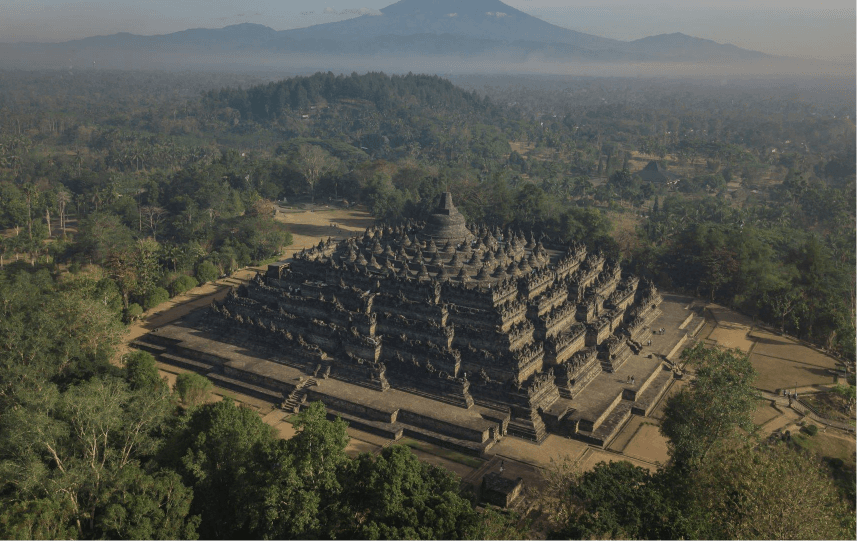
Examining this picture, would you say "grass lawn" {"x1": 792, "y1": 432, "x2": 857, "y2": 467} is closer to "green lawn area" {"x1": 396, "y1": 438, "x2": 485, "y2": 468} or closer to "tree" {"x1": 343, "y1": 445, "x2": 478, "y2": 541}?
"green lawn area" {"x1": 396, "y1": 438, "x2": 485, "y2": 468}

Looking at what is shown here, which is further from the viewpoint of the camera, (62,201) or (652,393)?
(62,201)

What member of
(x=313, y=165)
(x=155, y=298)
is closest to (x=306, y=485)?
(x=155, y=298)

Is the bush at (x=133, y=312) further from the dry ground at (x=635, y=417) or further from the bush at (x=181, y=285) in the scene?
the bush at (x=181, y=285)

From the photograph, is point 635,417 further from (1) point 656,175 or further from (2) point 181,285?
(1) point 656,175

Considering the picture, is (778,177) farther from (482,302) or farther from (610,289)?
(482,302)

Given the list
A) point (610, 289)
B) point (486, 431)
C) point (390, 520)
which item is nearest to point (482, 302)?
point (486, 431)
